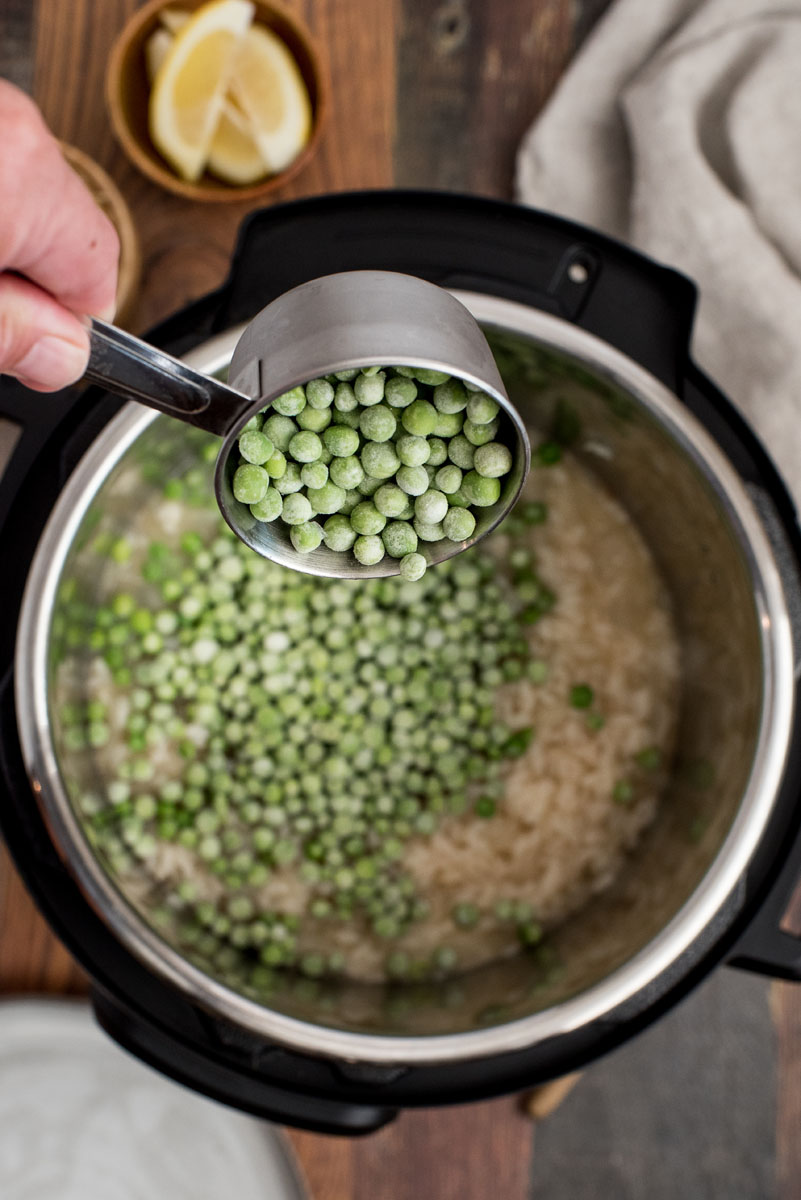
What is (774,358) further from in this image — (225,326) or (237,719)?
(237,719)

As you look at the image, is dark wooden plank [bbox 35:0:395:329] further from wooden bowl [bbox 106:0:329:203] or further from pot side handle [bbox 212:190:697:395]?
pot side handle [bbox 212:190:697:395]

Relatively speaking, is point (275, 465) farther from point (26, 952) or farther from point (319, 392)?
point (26, 952)

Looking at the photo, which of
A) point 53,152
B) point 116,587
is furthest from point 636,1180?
point 53,152

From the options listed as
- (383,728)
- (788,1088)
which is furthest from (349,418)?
(788,1088)

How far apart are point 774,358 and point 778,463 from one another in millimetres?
149

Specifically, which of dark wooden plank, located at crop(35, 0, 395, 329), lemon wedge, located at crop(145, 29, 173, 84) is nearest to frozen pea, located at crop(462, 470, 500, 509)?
dark wooden plank, located at crop(35, 0, 395, 329)

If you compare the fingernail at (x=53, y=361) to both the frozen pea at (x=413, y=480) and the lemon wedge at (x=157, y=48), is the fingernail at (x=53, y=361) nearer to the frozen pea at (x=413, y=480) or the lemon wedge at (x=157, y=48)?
the frozen pea at (x=413, y=480)

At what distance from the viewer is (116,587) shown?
1.32 metres

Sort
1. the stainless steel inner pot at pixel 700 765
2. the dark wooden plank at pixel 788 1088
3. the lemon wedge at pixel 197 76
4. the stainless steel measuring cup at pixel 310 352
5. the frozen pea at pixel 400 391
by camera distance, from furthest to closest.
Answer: the dark wooden plank at pixel 788 1088 → the lemon wedge at pixel 197 76 → the stainless steel inner pot at pixel 700 765 → the frozen pea at pixel 400 391 → the stainless steel measuring cup at pixel 310 352

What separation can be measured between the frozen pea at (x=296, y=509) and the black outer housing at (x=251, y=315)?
1.13 feet

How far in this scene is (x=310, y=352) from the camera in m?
0.71

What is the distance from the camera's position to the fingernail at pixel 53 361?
730 mm

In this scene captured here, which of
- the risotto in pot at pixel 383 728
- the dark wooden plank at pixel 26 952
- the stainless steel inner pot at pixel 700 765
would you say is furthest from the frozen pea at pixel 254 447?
the dark wooden plank at pixel 26 952

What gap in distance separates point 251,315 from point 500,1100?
1211mm
